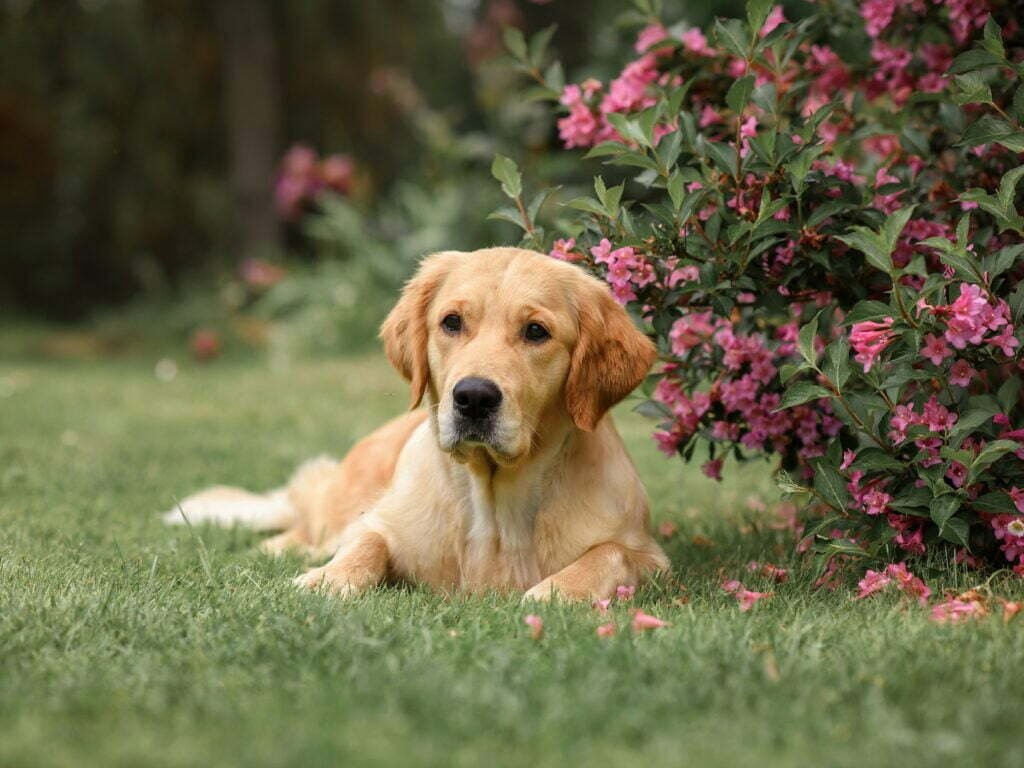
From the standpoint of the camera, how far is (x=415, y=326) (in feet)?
13.3

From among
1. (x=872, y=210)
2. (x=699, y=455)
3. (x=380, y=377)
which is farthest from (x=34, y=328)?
(x=872, y=210)

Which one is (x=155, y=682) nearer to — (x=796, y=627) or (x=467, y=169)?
(x=796, y=627)

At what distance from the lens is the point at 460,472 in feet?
13.0

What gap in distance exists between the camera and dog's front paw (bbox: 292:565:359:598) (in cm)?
351

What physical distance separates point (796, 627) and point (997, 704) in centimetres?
Result: 64

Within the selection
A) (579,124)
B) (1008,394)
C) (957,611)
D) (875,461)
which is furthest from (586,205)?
(957,611)

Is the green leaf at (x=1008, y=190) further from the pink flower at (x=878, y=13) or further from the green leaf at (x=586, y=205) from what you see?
the green leaf at (x=586, y=205)

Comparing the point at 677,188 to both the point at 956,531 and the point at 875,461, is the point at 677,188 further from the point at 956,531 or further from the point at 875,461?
the point at 956,531

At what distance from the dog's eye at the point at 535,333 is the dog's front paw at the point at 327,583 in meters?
0.93

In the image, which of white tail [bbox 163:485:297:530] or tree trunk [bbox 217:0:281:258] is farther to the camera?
tree trunk [bbox 217:0:281:258]

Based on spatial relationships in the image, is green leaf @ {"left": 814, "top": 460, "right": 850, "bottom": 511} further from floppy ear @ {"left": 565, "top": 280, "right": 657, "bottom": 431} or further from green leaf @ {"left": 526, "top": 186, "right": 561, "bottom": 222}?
green leaf @ {"left": 526, "top": 186, "right": 561, "bottom": 222}

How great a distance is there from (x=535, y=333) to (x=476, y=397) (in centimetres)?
39

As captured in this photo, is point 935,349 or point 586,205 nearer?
point 935,349

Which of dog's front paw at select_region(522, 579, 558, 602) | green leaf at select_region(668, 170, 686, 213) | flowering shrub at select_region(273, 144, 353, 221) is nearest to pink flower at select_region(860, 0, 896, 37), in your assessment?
green leaf at select_region(668, 170, 686, 213)
